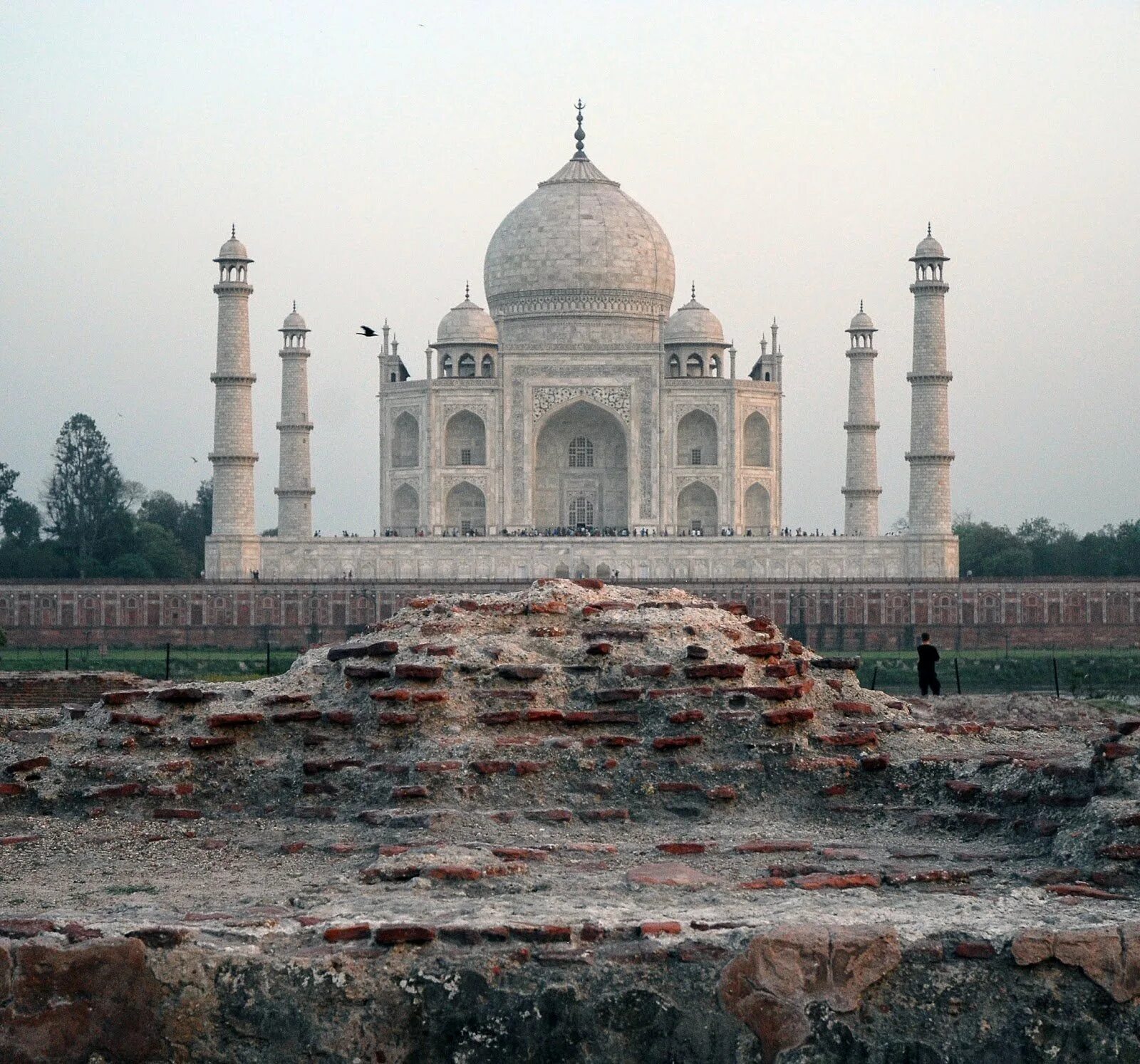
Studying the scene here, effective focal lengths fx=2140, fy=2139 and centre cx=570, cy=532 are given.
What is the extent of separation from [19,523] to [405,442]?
1048 centimetres

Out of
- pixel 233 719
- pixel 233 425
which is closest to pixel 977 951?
pixel 233 719

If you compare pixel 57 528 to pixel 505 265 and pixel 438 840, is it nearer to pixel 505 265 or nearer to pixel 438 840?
pixel 505 265

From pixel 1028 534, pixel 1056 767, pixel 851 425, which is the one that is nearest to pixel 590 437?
pixel 851 425

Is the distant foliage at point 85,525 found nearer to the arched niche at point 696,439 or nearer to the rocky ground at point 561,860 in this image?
the arched niche at point 696,439

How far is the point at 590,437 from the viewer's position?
Result: 48.8m

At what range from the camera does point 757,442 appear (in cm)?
4862

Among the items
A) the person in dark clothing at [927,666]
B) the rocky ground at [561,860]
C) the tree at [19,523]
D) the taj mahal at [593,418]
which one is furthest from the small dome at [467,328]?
the rocky ground at [561,860]

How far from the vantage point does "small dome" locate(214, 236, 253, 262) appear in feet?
141

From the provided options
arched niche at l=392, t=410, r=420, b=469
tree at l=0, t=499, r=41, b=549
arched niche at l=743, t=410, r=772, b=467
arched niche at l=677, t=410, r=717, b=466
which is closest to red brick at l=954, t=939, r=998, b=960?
arched niche at l=677, t=410, r=717, b=466

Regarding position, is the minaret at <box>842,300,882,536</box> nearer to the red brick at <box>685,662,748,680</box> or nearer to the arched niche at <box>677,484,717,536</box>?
the arched niche at <box>677,484,717,536</box>

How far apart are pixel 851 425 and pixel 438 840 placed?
39510mm

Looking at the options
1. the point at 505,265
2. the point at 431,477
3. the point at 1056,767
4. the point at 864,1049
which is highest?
the point at 505,265

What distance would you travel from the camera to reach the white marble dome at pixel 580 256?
4831cm

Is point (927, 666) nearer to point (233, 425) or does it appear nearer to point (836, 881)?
point (836, 881)
